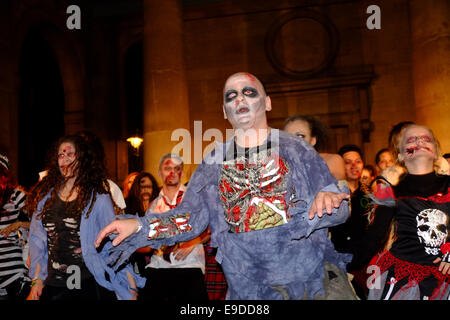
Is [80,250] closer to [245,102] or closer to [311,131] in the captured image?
[245,102]

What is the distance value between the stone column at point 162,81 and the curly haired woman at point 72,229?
5836 mm

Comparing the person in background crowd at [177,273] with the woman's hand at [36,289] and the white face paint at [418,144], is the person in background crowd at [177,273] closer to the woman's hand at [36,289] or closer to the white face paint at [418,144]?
the woman's hand at [36,289]

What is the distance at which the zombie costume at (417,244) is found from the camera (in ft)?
11.3

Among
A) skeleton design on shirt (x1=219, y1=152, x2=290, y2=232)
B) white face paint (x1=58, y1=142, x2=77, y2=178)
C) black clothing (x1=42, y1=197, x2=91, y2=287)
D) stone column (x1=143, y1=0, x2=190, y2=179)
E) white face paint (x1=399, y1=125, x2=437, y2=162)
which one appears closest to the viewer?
skeleton design on shirt (x1=219, y1=152, x2=290, y2=232)

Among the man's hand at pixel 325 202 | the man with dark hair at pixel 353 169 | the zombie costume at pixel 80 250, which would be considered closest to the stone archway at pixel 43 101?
the man with dark hair at pixel 353 169

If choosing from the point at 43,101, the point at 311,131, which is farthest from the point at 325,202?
the point at 43,101

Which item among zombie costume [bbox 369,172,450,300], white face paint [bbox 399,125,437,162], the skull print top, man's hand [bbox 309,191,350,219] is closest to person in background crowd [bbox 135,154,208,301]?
zombie costume [bbox 369,172,450,300]

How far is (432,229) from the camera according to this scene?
3529 millimetres

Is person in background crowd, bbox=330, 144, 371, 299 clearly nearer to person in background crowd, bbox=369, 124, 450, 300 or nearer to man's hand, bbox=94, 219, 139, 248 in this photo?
person in background crowd, bbox=369, 124, 450, 300

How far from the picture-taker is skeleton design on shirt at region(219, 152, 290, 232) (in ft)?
8.72

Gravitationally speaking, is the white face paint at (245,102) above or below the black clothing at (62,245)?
above

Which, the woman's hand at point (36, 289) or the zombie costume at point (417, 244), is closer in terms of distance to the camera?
the zombie costume at point (417, 244)

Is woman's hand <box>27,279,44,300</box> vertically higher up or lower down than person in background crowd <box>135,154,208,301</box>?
higher up

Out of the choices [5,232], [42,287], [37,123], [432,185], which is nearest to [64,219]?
[42,287]
